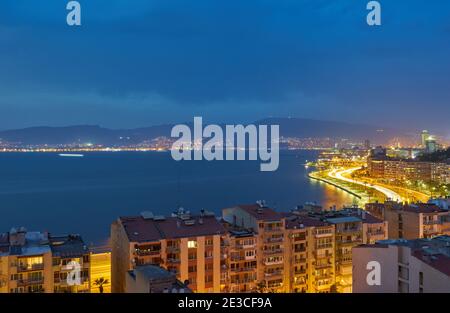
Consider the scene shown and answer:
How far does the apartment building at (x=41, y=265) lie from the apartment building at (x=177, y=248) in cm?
96

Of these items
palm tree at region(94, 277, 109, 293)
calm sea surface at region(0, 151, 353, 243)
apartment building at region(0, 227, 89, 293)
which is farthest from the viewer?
calm sea surface at region(0, 151, 353, 243)

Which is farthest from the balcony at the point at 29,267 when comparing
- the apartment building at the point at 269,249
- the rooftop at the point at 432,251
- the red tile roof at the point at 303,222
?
the rooftop at the point at 432,251

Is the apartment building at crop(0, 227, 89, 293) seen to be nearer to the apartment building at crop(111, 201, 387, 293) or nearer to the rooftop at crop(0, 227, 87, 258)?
the rooftop at crop(0, 227, 87, 258)

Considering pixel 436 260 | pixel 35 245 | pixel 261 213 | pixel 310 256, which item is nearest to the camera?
pixel 436 260

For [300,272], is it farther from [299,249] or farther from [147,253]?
[147,253]

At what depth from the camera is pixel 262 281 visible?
973 centimetres

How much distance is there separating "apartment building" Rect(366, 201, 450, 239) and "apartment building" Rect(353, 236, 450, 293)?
15.6 feet

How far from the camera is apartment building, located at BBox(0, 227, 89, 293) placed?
23.7ft

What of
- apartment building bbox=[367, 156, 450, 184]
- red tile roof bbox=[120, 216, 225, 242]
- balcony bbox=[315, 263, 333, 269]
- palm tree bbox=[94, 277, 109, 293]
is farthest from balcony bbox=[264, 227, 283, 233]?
apartment building bbox=[367, 156, 450, 184]

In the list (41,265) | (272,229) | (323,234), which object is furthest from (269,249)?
(41,265)

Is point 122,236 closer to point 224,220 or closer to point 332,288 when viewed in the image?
point 224,220

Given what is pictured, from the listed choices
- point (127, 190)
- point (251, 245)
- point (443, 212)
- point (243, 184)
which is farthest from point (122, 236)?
point (243, 184)

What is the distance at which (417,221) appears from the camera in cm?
1263

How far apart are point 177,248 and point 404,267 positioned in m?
4.19
